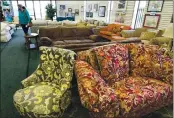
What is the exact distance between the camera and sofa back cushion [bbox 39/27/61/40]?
3.79 m

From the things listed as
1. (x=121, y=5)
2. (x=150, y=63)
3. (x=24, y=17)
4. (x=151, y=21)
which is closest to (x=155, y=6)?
(x=151, y=21)

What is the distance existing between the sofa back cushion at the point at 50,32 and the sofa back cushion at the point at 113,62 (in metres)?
2.61

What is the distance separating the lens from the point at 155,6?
15.8 feet

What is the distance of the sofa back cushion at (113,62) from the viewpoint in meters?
1.60

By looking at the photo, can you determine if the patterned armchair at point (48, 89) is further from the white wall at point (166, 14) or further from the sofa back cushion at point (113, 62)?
the white wall at point (166, 14)

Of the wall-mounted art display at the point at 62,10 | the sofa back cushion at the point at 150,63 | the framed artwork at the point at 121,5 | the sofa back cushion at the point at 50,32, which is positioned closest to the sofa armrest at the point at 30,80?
the sofa back cushion at the point at 150,63

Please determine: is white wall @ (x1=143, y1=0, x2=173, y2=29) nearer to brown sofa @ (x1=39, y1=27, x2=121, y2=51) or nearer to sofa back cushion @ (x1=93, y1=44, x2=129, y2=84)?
brown sofa @ (x1=39, y1=27, x2=121, y2=51)

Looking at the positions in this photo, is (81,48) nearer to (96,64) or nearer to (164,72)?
(96,64)

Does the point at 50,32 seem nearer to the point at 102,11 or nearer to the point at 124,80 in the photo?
the point at 124,80

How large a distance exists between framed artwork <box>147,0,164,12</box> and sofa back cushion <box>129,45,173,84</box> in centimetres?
366

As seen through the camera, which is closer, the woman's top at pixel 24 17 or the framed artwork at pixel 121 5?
the woman's top at pixel 24 17

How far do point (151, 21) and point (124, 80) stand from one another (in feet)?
14.0

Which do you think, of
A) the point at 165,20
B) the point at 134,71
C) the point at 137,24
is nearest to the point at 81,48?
the point at 134,71

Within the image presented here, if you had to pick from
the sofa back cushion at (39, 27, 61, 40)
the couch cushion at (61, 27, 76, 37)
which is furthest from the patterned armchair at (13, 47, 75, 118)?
the couch cushion at (61, 27, 76, 37)
